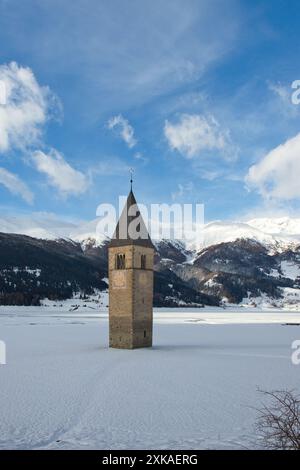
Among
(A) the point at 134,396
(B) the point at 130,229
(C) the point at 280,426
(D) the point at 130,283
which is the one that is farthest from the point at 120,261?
(C) the point at 280,426

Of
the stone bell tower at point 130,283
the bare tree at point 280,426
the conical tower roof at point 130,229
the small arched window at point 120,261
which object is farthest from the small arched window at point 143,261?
the bare tree at point 280,426

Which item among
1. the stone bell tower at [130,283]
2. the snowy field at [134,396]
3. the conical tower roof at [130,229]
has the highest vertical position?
the conical tower roof at [130,229]

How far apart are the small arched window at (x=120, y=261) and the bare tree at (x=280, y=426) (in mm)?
24706

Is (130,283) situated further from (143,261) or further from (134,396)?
(134,396)

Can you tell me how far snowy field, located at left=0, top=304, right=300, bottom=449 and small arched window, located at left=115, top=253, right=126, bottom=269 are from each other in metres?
8.82

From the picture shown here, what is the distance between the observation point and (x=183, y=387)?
23.6 meters

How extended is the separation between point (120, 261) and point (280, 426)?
34390 millimetres

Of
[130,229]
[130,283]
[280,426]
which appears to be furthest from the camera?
[130,229]

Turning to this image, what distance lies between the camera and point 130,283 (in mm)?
42781

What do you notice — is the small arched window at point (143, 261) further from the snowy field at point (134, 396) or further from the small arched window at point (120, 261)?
the snowy field at point (134, 396)

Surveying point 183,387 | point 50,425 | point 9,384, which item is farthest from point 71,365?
point 50,425

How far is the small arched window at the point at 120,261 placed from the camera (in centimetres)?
4462
